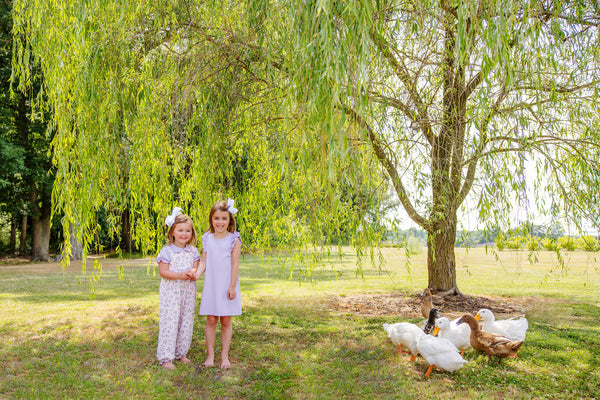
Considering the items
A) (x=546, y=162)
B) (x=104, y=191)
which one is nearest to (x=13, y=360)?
(x=104, y=191)

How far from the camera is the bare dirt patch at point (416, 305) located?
21.5 ft

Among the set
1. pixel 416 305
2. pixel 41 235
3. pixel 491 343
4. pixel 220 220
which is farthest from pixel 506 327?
pixel 41 235

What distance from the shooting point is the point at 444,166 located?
17.5 feet

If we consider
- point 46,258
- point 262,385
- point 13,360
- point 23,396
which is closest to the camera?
point 23,396

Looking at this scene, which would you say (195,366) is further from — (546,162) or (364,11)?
(546,162)

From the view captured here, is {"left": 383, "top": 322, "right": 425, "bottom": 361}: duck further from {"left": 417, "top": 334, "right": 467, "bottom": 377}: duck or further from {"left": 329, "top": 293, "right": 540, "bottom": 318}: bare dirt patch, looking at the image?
{"left": 329, "top": 293, "right": 540, "bottom": 318}: bare dirt patch

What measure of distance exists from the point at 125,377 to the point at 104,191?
1.96m

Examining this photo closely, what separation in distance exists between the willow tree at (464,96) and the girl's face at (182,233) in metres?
1.63

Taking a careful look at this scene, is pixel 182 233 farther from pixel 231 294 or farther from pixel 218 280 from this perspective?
pixel 231 294

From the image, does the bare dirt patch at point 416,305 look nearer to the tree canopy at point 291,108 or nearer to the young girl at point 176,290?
the tree canopy at point 291,108

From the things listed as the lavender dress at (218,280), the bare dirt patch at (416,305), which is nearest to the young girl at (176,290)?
the lavender dress at (218,280)

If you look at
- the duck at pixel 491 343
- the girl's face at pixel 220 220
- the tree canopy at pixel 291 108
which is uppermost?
the tree canopy at pixel 291 108

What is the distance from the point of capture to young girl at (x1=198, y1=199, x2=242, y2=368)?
390cm

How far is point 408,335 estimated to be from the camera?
4117 mm
